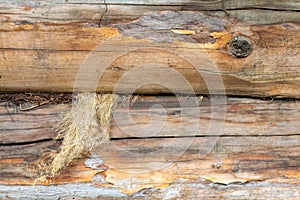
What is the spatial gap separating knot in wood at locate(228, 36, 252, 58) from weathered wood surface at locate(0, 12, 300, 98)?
15 mm

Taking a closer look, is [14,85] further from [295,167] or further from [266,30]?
[295,167]

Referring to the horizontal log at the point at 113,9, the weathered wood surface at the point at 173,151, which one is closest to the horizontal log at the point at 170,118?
the weathered wood surface at the point at 173,151

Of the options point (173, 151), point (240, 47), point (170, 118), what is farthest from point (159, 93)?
point (240, 47)

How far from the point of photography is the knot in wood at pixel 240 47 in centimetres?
164

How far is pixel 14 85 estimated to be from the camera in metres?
1.68

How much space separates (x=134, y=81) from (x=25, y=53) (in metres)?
0.45

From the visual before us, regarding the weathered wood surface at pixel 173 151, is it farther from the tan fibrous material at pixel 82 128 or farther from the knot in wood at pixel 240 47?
the knot in wood at pixel 240 47

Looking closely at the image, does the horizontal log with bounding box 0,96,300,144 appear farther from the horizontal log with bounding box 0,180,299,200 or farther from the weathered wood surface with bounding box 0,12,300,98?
the horizontal log with bounding box 0,180,299,200

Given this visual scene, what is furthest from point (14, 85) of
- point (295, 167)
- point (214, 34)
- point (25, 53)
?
point (295, 167)

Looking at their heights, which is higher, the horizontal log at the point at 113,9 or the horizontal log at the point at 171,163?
the horizontal log at the point at 113,9

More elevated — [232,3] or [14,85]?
[232,3]

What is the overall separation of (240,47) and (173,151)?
0.51m

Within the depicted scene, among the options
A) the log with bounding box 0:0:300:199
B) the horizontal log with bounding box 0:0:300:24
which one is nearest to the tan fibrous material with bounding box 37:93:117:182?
the log with bounding box 0:0:300:199

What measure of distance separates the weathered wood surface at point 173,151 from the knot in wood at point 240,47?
200 millimetres
